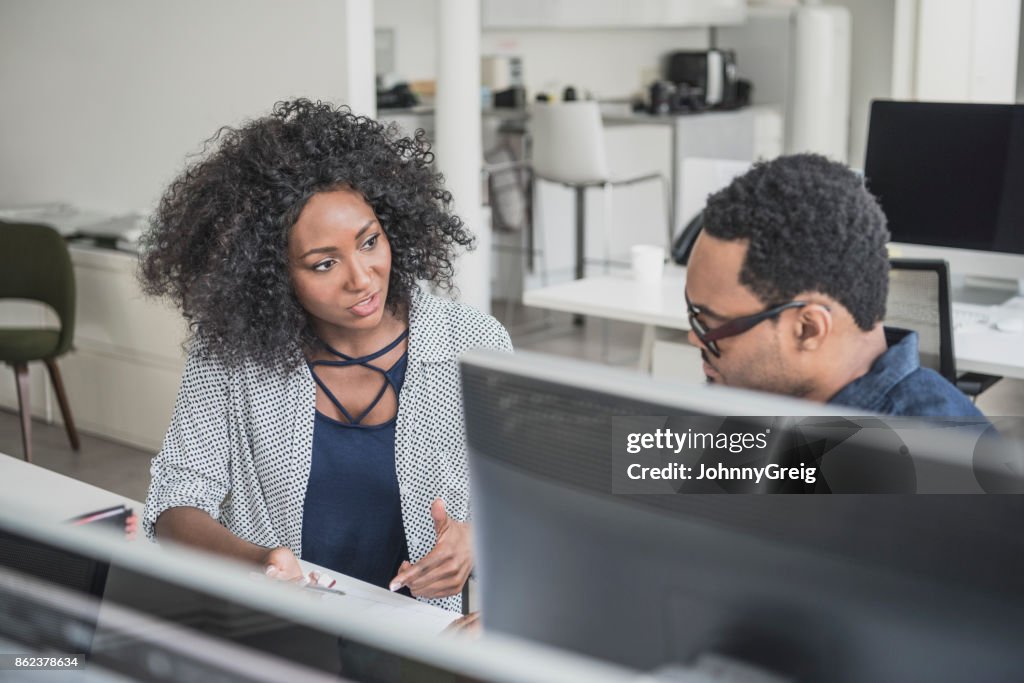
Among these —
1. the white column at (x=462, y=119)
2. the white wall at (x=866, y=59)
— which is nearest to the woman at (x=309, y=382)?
the white column at (x=462, y=119)

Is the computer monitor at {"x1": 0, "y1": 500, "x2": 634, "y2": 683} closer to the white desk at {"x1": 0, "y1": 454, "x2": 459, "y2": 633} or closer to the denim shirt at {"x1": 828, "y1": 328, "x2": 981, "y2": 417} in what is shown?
the white desk at {"x1": 0, "y1": 454, "x2": 459, "y2": 633}

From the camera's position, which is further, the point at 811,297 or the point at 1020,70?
the point at 1020,70

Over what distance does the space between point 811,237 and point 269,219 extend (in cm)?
83

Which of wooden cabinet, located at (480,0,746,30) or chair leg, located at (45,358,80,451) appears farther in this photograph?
wooden cabinet, located at (480,0,746,30)

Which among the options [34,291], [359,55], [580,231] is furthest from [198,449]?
[580,231]

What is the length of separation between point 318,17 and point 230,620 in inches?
135

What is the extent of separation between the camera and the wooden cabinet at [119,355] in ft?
13.2

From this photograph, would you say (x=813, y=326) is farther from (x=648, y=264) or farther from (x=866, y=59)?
(x=866, y=59)

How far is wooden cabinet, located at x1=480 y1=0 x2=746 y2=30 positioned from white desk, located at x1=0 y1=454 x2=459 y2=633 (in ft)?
16.5

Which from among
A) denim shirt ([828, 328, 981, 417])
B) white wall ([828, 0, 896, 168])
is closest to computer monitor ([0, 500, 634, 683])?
denim shirt ([828, 328, 981, 417])

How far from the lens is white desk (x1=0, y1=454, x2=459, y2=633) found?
1430mm

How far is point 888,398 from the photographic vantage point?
128 cm

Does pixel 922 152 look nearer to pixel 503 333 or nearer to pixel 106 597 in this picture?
pixel 503 333

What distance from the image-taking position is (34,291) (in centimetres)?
394
